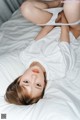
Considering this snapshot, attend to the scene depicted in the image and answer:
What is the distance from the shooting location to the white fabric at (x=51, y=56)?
1.46 meters

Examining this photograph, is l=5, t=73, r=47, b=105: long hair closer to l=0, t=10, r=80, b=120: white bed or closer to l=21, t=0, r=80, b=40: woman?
l=0, t=10, r=80, b=120: white bed

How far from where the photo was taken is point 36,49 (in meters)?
1.57

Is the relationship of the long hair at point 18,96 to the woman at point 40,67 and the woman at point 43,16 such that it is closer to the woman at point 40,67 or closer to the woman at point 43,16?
the woman at point 40,67

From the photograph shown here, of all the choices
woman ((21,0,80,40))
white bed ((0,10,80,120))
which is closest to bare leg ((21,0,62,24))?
woman ((21,0,80,40))

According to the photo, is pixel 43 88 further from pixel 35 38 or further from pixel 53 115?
pixel 35 38

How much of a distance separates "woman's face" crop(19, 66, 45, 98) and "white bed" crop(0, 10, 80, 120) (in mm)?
50

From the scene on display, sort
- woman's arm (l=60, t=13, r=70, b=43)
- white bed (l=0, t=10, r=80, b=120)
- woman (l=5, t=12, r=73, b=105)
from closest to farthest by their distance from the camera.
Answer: white bed (l=0, t=10, r=80, b=120) → woman (l=5, t=12, r=73, b=105) → woman's arm (l=60, t=13, r=70, b=43)

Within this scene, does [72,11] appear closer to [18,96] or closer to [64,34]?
[64,34]

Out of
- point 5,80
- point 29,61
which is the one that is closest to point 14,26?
point 29,61

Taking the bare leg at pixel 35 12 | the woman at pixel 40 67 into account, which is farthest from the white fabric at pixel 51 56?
the bare leg at pixel 35 12

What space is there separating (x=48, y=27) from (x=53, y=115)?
1.91 ft

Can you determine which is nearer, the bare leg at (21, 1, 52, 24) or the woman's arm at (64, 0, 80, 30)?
the woman's arm at (64, 0, 80, 30)

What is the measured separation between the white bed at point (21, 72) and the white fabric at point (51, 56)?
0.04 meters

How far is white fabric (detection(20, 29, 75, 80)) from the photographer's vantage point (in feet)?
4.81
